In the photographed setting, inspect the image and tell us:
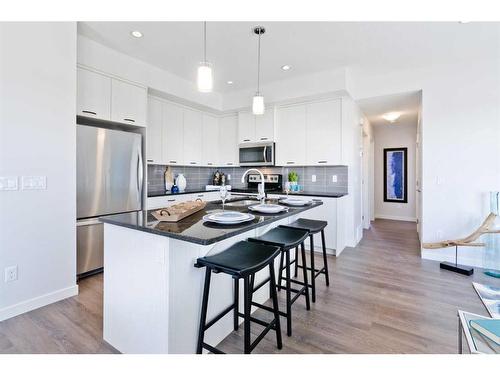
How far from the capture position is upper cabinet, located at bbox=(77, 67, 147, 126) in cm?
286

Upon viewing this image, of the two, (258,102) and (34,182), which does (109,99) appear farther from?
(258,102)

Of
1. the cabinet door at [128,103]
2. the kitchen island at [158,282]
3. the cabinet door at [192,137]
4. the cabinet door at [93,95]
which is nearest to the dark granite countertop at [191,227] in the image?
the kitchen island at [158,282]

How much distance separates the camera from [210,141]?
199 inches

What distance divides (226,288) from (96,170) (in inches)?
81.9

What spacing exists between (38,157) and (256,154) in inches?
124

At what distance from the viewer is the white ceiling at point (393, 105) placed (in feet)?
13.1

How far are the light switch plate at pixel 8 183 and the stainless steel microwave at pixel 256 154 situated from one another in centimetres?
330

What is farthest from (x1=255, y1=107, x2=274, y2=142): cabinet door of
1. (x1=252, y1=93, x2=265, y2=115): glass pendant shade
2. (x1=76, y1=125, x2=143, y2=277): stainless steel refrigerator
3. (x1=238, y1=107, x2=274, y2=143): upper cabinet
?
(x1=76, y1=125, x2=143, y2=277): stainless steel refrigerator

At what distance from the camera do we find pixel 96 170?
113 inches

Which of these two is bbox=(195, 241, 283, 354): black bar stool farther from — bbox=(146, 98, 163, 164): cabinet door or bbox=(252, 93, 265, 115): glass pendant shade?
bbox=(146, 98, 163, 164): cabinet door

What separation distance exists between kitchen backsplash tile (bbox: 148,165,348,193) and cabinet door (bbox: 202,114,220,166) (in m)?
0.27

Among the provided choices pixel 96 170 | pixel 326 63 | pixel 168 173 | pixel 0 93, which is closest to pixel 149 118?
pixel 168 173

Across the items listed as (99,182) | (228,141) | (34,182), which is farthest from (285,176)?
(34,182)
